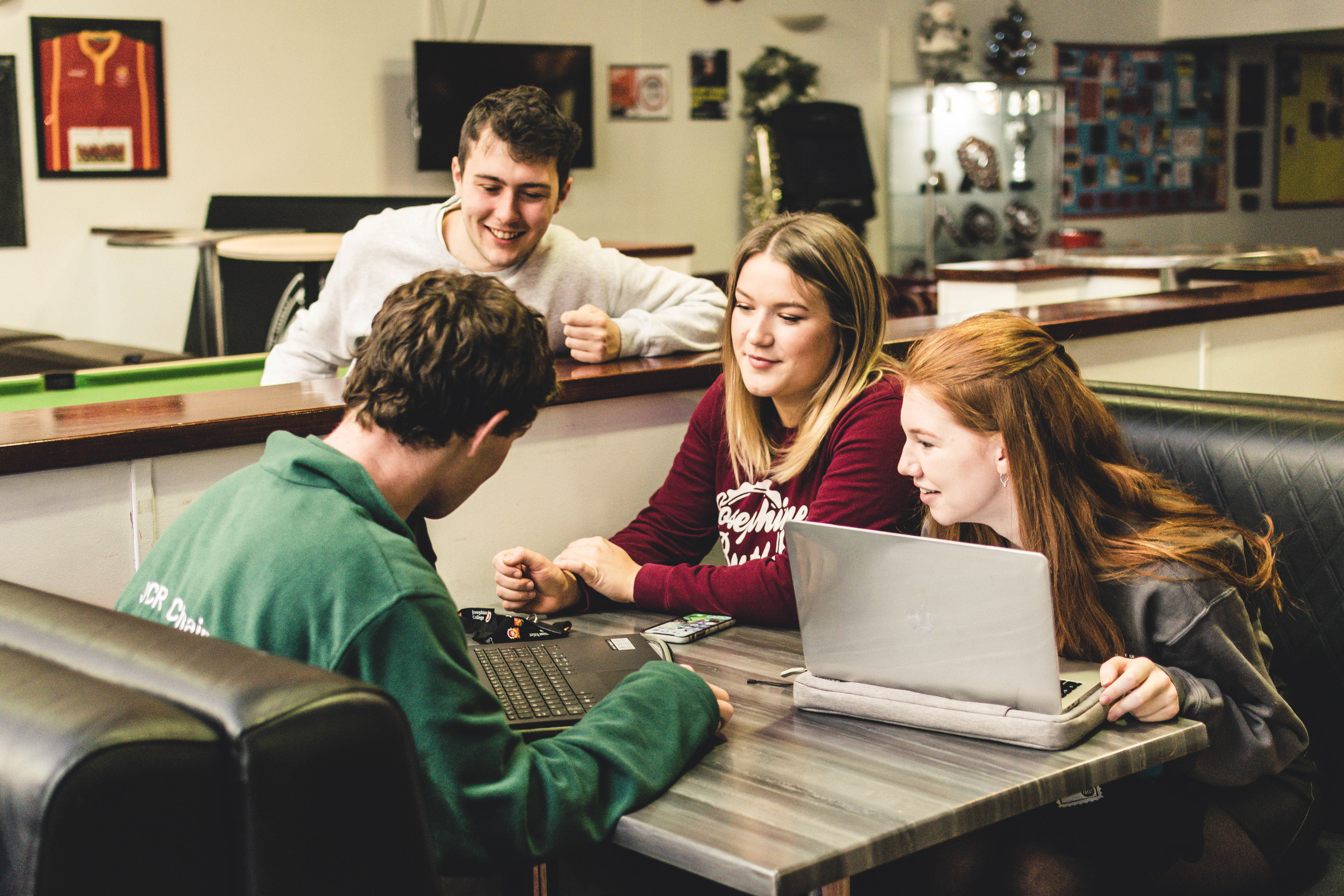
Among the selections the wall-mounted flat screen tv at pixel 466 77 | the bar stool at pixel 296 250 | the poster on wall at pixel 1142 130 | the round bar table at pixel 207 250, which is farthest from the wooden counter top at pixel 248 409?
the poster on wall at pixel 1142 130

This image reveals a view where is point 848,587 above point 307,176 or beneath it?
beneath

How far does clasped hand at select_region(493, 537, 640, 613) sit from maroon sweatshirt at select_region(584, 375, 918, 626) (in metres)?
0.03

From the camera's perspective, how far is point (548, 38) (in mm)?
6906

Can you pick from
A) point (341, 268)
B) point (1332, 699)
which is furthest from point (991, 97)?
point (1332, 699)

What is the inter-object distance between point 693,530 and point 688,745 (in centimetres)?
87

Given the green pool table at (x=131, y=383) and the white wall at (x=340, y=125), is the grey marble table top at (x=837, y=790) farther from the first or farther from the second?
the white wall at (x=340, y=125)

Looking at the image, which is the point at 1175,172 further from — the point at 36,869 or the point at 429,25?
the point at 36,869

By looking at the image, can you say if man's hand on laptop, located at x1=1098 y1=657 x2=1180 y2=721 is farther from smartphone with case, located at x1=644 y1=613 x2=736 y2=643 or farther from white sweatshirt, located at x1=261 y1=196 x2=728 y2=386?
white sweatshirt, located at x1=261 y1=196 x2=728 y2=386

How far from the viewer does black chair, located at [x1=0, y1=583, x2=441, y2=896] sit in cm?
85

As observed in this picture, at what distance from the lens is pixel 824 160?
739cm

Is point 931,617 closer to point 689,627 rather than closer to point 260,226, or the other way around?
point 689,627

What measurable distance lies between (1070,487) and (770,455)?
56 cm

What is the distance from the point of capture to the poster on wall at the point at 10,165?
5543 millimetres

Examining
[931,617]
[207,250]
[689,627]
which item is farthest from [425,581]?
[207,250]
